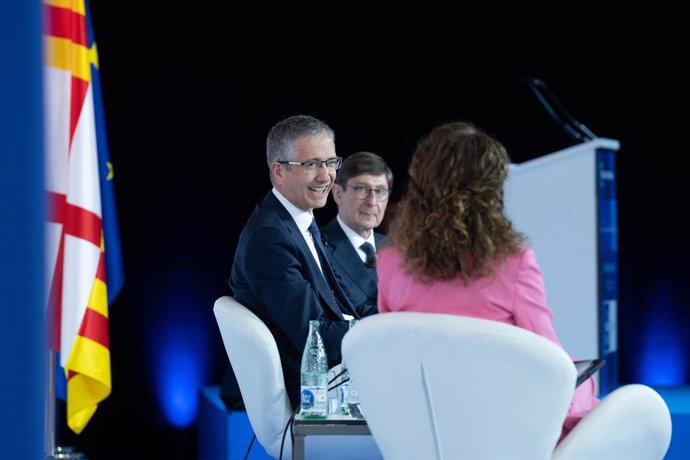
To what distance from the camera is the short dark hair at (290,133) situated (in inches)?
111

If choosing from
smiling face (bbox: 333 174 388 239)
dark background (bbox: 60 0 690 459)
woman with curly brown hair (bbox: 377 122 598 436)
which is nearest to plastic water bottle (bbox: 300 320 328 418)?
woman with curly brown hair (bbox: 377 122 598 436)

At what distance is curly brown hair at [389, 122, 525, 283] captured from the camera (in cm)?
183

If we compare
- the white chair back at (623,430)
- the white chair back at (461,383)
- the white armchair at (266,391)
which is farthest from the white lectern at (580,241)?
the white chair back at (461,383)

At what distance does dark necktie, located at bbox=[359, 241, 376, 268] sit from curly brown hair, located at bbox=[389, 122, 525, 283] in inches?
59.8

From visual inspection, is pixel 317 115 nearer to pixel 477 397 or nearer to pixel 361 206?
pixel 361 206

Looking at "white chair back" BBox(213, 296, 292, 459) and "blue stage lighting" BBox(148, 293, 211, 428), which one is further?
→ "blue stage lighting" BBox(148, 293, 211, 428)

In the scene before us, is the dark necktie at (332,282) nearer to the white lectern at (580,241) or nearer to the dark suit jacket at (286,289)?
the dark suit jacket at (286,289)

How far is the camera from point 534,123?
6.36m

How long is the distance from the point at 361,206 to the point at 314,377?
1447mm

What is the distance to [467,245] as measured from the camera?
1833 millimetres

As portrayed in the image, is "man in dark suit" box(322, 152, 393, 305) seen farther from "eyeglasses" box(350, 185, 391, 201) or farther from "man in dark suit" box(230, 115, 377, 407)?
"man in dark suit" box(230, 115, 377, 407)

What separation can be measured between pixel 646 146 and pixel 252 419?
15.4 ft

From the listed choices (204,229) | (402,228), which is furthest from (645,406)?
(204,229)

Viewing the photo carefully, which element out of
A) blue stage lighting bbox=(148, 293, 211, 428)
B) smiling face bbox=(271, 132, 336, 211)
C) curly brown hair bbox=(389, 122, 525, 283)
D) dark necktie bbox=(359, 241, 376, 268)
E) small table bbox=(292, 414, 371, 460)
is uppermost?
smiling face bbox=(271, 132, 336, 211)
